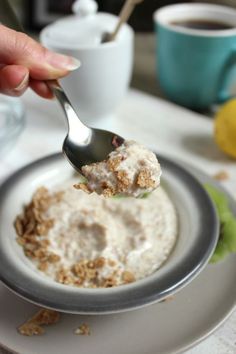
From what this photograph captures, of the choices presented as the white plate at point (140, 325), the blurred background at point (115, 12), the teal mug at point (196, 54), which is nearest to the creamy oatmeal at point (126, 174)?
the white plate at point (140, 325)

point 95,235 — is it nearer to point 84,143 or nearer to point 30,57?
point 84,143

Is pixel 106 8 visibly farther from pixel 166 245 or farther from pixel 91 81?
pixel 166 245

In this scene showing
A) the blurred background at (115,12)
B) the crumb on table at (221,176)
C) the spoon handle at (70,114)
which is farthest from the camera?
the blurred background at (115,12)

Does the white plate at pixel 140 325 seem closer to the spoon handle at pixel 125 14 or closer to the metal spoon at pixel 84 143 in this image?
the metal spoon at pixel 84 143

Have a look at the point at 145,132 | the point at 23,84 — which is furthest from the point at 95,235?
the point at 145,132

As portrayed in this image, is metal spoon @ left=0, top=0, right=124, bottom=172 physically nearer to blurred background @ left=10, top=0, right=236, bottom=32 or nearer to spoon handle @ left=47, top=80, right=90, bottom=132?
spoon handle @ left=47, top=80, right=90, bottom=132

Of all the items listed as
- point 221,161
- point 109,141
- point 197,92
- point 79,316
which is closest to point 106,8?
point 197,92

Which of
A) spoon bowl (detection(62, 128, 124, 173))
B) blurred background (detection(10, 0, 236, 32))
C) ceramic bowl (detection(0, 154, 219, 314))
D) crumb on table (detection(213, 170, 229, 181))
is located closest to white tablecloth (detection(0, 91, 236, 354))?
crumb on table (detection(213, 170, 229, 181))
